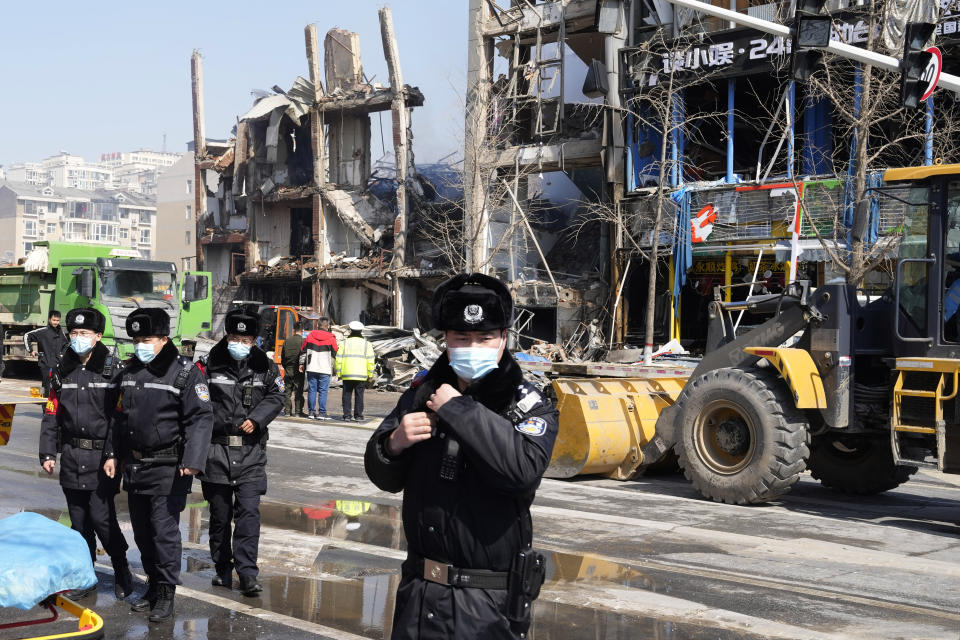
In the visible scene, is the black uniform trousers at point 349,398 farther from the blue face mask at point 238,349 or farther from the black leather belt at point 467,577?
the black leather belt at point 467,577

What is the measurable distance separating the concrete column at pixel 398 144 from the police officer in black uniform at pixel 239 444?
103 ft

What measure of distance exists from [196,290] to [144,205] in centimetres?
14238

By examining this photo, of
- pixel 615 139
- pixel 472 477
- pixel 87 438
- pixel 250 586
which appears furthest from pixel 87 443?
pixel 615 139

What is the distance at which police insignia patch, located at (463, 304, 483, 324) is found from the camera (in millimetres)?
3605

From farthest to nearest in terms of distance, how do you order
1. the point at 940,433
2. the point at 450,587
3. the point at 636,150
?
the point at 636,150, the point at 940,433, the point at 450,587

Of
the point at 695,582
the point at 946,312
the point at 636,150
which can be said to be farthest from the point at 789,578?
the point at 636,150

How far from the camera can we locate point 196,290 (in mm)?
25359

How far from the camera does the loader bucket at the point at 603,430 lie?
1216cm

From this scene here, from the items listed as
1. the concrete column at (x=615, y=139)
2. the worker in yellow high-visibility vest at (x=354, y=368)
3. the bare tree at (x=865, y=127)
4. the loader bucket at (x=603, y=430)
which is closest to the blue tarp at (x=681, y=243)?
the concrete column at (x=615, y=139)

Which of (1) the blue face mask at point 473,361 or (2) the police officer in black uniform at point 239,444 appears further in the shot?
(2) the police officer in black uniform at point 239,444

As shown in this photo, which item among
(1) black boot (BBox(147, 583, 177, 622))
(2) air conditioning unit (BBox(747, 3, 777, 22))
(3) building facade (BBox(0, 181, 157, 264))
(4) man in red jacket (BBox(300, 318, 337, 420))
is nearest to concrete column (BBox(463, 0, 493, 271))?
(2) air conditioning unit (BBox(747, 3, 777, 22))

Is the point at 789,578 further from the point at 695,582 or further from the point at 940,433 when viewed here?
the point at 940,433

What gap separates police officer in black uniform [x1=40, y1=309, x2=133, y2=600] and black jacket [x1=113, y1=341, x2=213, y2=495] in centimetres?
34

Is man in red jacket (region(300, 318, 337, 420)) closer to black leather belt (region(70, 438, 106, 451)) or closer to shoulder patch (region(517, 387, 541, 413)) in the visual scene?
black leather belt (region(70, 438, 106, 451))
